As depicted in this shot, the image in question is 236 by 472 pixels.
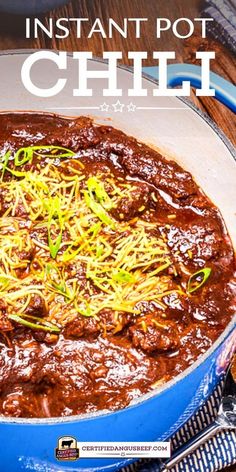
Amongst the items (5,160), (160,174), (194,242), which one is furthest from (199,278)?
(5,160)

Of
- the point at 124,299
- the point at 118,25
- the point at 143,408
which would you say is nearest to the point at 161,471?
the point at 143,408

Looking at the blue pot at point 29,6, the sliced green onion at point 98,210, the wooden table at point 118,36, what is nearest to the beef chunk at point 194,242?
the sliced green onion at point 98,210

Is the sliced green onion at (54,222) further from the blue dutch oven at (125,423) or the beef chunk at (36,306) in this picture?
the blue dutch oven at (125,423)

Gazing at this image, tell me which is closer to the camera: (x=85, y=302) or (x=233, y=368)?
(x=85, y=302)

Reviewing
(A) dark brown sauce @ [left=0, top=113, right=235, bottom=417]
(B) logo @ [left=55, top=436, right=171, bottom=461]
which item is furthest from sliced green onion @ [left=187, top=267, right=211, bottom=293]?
(B) logo @ [left=55, top=436, right=171, bottom=461]

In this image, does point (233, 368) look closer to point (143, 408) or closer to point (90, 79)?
point (143, 408)

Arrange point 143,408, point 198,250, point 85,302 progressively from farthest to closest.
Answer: point 198,250 → point 85,302 → point 143,408

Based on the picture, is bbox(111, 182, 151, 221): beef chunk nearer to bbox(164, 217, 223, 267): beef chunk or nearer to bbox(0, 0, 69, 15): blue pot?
bbox(164, 217, 223, 267): beef chunk
